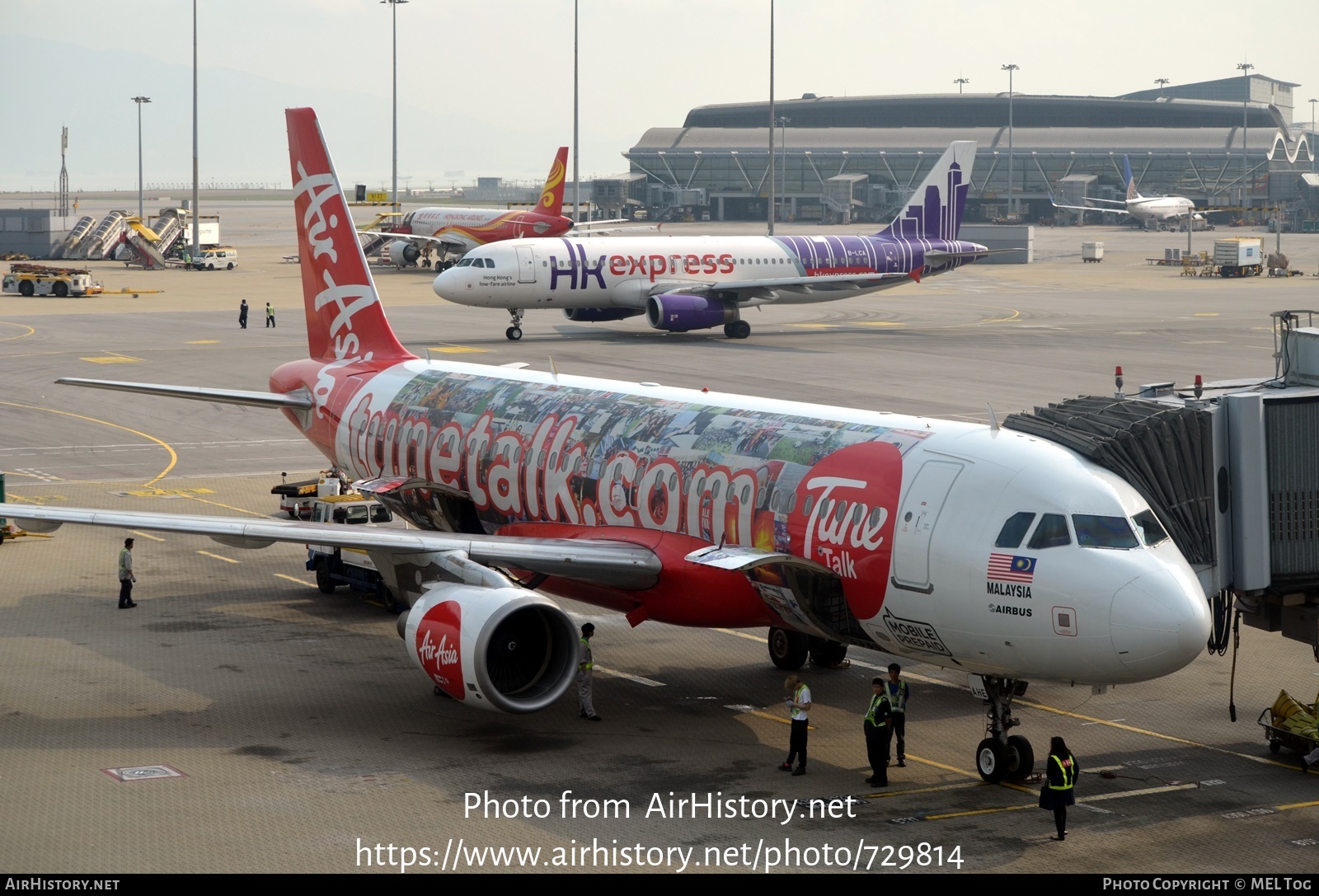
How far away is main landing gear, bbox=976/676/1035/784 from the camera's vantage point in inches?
827

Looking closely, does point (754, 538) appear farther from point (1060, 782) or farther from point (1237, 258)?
point (1237, 258)

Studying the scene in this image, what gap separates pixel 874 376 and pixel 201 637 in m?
39.8

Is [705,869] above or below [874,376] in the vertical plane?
below

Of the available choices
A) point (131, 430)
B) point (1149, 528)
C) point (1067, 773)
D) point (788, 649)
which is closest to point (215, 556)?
point (788, 649)

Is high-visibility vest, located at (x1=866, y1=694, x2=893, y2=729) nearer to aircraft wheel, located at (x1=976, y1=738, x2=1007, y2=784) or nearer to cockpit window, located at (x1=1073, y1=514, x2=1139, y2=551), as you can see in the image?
aircraft wheel, located at (x1=976, y1=738, x2=1007, y2=784)

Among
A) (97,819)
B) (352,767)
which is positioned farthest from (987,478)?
(97,819)

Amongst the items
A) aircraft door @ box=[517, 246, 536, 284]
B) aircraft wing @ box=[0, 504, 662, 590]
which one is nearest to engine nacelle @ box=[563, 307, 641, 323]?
aircraft door @ box=[517, 246, 536, 284]

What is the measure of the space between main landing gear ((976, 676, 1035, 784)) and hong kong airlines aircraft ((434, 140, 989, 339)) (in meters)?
54.8

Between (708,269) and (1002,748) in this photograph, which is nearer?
(1002,748)

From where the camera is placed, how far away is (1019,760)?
2108 centimetres

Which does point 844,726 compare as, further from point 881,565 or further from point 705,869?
point 705,869

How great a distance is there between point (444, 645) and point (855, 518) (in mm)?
6268

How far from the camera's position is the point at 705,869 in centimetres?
1797

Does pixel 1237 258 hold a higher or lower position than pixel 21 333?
higher
